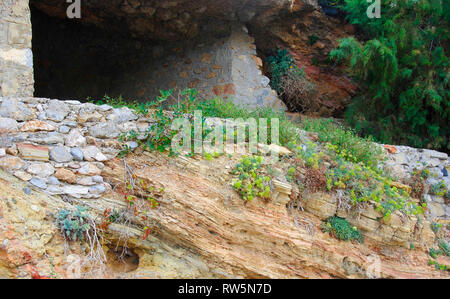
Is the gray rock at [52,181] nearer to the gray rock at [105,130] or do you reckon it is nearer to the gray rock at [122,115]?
the gray rock at [105,130]

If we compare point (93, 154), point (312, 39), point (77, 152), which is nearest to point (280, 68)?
point (312, 39)

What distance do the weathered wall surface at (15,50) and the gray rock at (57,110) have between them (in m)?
0.36

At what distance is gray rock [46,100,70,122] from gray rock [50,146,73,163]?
36 cm

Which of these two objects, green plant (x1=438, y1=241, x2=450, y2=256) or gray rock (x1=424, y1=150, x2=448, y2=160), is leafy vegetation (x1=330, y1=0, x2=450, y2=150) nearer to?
gray rock (x1=424, y1=150, x2=448, y2=160)

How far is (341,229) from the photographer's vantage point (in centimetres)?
444

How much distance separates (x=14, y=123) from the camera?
400 centimetres

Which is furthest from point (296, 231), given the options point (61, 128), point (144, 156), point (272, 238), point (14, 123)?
point (14, 123)

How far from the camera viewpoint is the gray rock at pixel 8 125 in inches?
155

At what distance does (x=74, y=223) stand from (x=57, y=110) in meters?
1.31

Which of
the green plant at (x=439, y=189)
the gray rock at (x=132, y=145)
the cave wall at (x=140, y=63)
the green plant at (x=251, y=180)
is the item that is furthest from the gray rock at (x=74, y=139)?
the green plant at (x=439, y=189)

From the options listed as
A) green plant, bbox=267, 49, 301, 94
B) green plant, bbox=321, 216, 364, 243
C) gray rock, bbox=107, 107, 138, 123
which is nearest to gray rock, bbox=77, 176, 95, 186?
gray rock, bbox=107, 107, 138, 123

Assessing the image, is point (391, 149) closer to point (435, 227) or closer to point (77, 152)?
point (435, 227)

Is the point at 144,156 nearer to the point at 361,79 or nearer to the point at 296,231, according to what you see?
the point at 296,231
